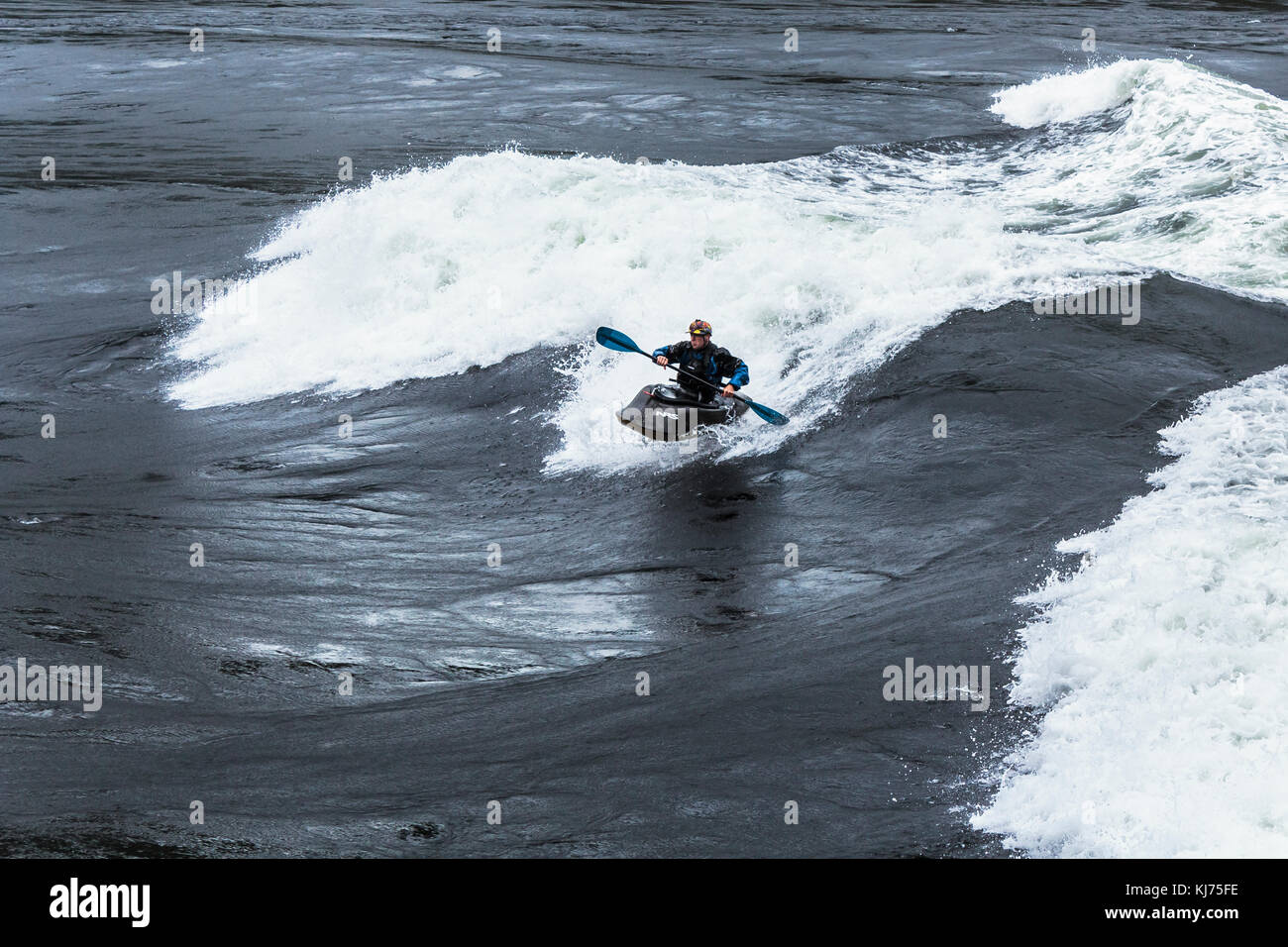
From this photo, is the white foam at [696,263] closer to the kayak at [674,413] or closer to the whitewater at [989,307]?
the whitewater at [989,307]

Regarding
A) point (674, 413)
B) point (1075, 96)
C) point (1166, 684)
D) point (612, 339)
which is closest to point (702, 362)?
point (674, 413)

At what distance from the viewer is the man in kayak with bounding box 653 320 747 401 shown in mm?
12688

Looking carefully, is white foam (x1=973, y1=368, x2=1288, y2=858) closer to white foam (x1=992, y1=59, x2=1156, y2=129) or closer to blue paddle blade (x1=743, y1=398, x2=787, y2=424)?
blue paddle blade (x1=743, y1=398, x2=787, y2=424)

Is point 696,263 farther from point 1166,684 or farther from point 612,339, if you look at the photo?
point 1166,684

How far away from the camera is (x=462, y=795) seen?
772cm

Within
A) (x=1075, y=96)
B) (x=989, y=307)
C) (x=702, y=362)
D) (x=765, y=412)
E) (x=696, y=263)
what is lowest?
(x=765, y=412)

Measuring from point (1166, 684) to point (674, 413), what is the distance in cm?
607

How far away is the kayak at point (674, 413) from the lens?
12.7 metres

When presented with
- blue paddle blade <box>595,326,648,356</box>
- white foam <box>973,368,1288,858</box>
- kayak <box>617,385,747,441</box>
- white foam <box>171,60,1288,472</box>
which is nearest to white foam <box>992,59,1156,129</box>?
white foam <box>171,60,1288,472</box>

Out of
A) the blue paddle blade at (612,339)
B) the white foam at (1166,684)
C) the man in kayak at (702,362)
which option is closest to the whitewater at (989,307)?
the white foam at (1166,684)

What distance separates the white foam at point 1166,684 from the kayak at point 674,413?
13.4 feet

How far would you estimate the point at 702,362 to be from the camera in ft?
41.8
